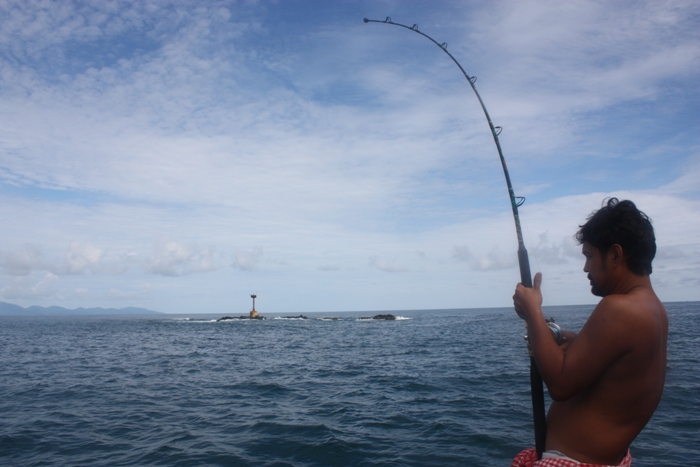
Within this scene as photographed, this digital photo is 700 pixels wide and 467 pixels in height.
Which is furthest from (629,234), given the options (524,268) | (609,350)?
(524,268)

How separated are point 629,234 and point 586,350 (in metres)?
0.77

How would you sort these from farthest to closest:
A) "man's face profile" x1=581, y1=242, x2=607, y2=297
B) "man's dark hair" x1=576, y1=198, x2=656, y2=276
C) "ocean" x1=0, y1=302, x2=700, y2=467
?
"ocean" x1=0, y1=302, x2=700, y2=467 < "man's face profile" x1=581, y1=242, x2=607, y2=297 < "man's dark hair" x1=576, y1=198, x2=656, y2=276

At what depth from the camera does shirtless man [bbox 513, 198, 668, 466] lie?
262 centimetres

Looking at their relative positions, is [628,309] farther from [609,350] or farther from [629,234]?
[629,234]

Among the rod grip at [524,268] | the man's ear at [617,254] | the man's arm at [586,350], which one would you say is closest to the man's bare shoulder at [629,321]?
the man's arm at [586,350]

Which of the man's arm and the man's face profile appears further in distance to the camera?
the man's face profile

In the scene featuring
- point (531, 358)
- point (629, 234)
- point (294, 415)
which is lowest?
point (294, 415)

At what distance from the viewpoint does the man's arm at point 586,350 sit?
2596 mm

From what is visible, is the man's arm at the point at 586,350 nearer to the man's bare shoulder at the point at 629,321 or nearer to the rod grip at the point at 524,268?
the man's bare shoulder at the point at 629,321

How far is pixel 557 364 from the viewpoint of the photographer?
2.72m

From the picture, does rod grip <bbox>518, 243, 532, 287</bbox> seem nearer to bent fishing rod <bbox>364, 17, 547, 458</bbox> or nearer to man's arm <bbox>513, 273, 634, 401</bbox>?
bent fishing rod <bbox>364, 17, 547, 458</bbox>

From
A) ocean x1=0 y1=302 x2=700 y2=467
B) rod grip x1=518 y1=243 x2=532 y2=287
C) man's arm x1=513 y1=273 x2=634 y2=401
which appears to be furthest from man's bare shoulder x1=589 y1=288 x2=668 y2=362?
ocean x1=0 y1=302 x2=700 y2=467

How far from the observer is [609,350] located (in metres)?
2.60

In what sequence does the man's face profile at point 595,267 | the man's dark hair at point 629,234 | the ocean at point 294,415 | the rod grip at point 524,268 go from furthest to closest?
the ocean at point 294,415, the rod grip at point 524,268, the man's face profile at point 595,267, the man's dark hair at point 629,234
